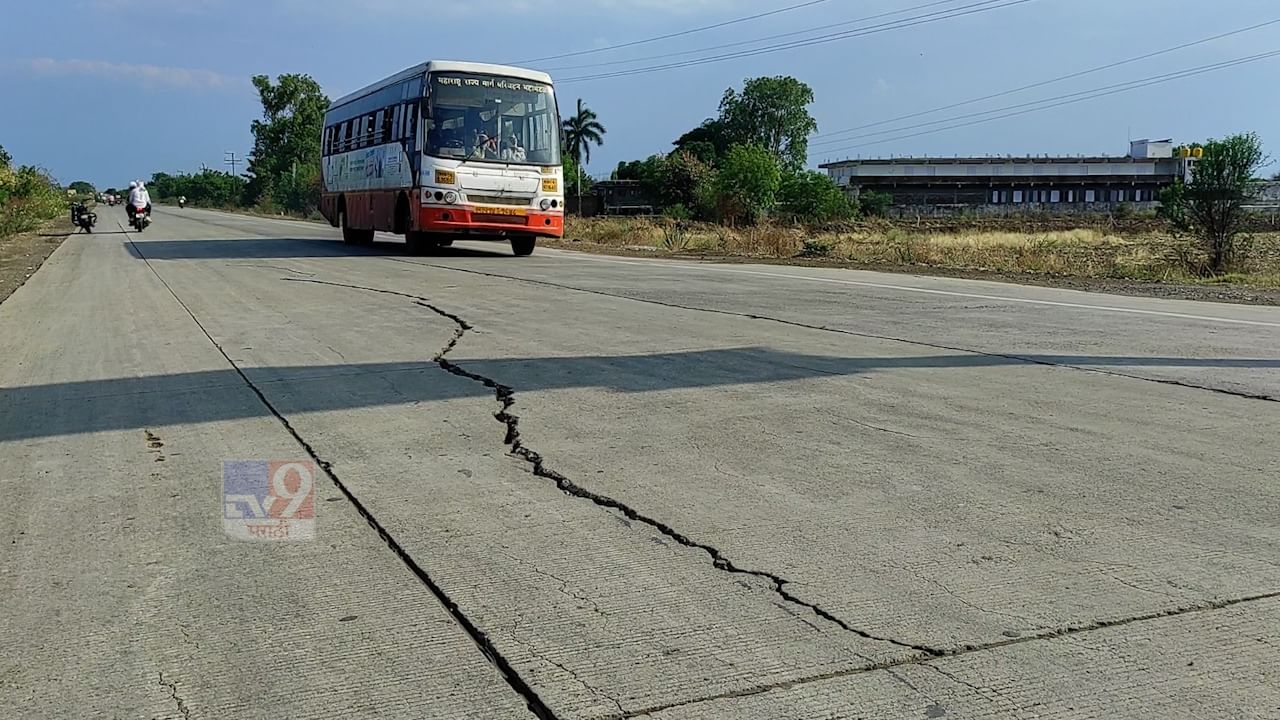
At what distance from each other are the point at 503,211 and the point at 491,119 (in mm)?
1800

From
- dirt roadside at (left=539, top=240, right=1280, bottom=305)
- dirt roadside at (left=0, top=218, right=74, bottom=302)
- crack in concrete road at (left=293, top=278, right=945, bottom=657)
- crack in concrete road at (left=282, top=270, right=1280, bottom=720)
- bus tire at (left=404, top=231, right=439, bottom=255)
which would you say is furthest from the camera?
bus tire at (left=404, top=231, right=439, bottom=255)

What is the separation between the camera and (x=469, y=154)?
21609mm

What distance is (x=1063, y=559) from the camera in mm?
4172

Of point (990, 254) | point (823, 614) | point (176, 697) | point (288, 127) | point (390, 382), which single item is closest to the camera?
point (176, 697)

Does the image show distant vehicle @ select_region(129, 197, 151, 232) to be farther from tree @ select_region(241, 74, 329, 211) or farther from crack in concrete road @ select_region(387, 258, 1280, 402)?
tree @ select_region(241, 74, 329, 211)

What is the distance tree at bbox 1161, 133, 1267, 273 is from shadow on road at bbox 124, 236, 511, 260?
47.3ft

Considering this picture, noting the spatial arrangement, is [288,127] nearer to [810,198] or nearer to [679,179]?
[679,179]

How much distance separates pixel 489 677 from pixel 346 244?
26.3 m

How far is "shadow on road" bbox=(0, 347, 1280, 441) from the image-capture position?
278 inches

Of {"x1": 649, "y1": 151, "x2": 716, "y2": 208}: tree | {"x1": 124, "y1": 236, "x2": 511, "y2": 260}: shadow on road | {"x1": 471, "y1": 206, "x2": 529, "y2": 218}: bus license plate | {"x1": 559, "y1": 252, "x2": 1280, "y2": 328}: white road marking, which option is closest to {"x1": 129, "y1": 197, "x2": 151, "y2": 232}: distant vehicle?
{"x1": 124, "y1": 236, "x2": 511, "y2": 260}: shadow on road

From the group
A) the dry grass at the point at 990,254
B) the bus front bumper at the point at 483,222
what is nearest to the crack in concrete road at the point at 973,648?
the dry grass at the point at 990,254

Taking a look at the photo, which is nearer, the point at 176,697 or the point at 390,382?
the point at 176,697

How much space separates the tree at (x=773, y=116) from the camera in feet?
338

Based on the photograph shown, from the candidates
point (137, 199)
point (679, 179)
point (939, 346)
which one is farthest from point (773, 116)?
point (939, 346)
